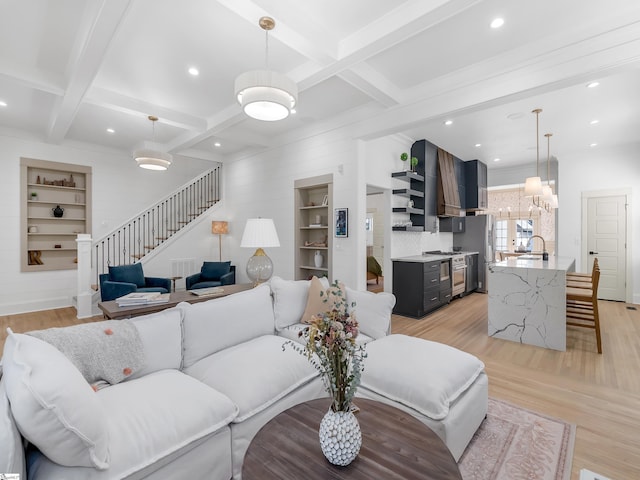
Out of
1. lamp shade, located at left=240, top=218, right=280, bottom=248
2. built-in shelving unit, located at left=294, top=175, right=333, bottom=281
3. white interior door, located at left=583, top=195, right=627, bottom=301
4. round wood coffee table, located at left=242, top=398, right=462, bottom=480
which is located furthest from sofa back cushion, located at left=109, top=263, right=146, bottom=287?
white interior door, located at left=583, top=195, right=627, bottom=301

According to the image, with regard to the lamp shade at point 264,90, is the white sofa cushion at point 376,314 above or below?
below

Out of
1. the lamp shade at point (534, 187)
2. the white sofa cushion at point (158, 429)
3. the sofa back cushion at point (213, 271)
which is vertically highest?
the lamp shade at point (534, 187)

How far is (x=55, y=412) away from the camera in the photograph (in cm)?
114

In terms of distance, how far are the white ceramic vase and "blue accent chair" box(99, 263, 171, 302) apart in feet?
14.0

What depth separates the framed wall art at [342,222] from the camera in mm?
4684

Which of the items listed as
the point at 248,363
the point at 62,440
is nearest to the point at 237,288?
the point at 248,363

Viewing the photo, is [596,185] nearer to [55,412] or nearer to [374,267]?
[374,267]

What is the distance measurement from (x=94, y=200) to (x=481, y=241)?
8.60 metres

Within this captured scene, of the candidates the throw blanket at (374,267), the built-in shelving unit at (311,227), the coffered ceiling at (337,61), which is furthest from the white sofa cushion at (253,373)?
the throw blanket at (374,267)

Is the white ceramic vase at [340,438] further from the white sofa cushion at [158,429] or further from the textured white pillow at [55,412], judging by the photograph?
the textured white pillow at [55,412]

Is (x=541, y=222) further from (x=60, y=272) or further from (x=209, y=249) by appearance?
(x=60, y=272)

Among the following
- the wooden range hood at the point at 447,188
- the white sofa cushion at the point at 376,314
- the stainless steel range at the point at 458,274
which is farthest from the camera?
the wooden range hood at the point at 447,188

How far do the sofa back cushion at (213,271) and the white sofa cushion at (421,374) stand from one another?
4.47m

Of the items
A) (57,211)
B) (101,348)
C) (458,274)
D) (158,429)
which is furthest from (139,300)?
(458,274)
